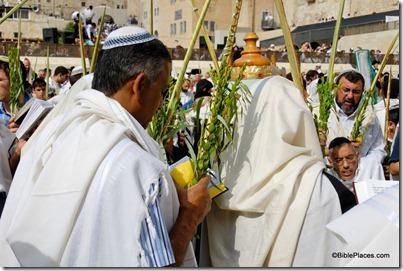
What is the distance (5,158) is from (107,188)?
1.57m

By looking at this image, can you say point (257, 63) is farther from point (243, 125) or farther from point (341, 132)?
point (341, 132)

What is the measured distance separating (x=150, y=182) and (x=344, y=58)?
2202 cm

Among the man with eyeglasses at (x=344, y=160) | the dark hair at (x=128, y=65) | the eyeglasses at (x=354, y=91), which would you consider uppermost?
the dark hair at (x=128, y=65)

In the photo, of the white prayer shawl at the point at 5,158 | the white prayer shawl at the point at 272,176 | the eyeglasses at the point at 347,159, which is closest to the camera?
A: the white prayer shawl at the point at 272,176

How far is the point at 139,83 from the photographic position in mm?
2127

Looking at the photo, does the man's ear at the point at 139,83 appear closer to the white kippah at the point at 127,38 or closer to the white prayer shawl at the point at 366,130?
the white kippah at the point at 127,38

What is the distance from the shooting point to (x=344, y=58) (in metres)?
23.0

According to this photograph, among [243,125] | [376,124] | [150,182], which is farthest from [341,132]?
[150,182]

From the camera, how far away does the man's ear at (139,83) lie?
2.12 m

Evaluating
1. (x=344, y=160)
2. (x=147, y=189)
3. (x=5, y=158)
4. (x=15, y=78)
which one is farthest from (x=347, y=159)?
(x=15, y=78)

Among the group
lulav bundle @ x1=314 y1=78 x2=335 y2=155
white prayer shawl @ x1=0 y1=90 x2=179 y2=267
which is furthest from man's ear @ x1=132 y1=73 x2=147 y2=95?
lulav bundle @ x1=314 y1=78 x2=335 y2=155

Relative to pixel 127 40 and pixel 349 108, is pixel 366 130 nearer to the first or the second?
pixel 349 108

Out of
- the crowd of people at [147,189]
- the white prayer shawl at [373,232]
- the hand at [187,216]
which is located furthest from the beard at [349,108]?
the white prayer shawl at [373,232]

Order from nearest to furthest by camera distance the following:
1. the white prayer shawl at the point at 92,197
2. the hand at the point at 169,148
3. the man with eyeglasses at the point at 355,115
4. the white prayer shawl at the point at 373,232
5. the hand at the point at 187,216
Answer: the white prayer shawl at the point at 373,232 → the white prayer shawl at the point at 92,197 → the hand at the point at 187,216 → the hand at the point at 169,148 → the man with eyeglasses at the point at 355,115
